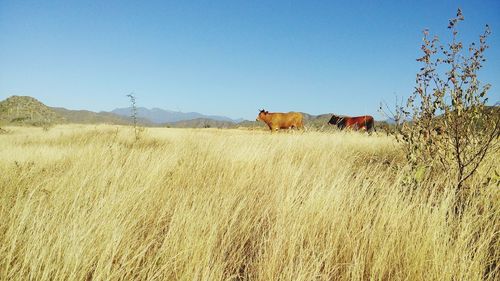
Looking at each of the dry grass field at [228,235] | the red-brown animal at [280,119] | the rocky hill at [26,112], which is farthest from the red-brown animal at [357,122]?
the rocky hill at [26,112]

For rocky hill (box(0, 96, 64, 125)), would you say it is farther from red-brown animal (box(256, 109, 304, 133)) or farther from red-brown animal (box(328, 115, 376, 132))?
red-brown animal (box(328, 115, 376, 132))

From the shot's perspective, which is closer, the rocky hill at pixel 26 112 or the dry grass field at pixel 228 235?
the dry grass field at pixel 228 235

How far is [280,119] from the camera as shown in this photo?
20.2 m

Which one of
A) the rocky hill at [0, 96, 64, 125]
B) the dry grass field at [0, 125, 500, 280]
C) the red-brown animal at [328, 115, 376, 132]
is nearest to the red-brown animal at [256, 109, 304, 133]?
the red-brown animal at [328, 115, 376, 132]

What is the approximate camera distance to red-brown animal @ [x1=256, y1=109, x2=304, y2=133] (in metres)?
20.1

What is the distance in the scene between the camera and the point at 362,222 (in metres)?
2.29

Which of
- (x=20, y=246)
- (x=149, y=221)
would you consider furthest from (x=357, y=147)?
(x=20, y=246)

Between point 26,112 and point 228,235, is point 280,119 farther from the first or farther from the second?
point 26,112

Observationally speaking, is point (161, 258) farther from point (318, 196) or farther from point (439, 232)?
point (439, 232)

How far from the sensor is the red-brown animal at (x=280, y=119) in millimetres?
20141

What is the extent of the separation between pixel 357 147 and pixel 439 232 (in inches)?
190

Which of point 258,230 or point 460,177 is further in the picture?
point 460,177

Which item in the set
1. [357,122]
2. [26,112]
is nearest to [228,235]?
[357,122]

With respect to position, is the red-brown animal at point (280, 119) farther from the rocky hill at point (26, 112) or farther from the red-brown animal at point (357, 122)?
the rocky hill at point (26, 112)
